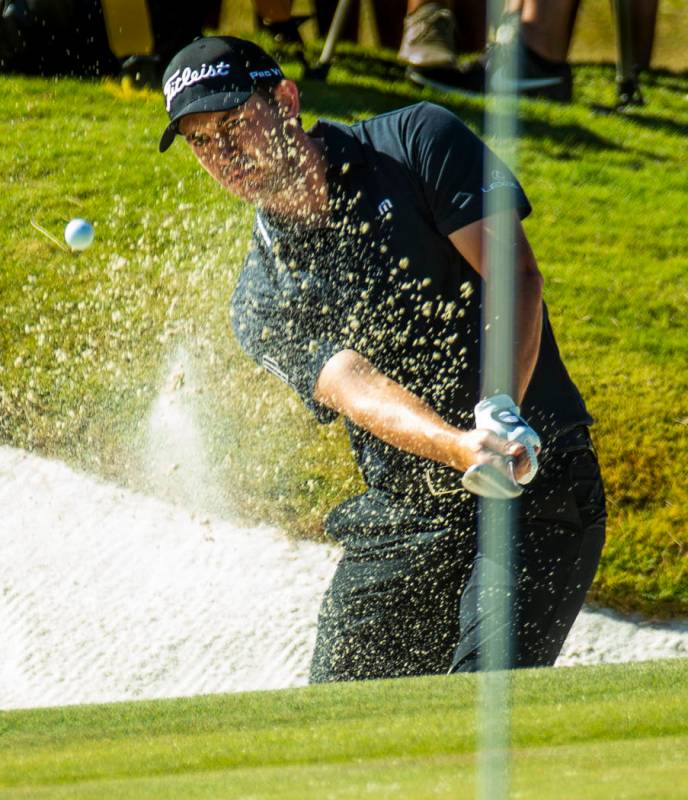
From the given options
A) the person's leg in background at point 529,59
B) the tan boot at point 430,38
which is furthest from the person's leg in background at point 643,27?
the tan boot at point 430,38

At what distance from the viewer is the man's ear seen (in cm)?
261

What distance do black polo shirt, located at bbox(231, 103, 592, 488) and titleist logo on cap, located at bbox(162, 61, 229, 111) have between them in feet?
Result: 0.77

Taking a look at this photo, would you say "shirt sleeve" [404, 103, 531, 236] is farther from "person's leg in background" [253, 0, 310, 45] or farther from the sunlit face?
"person's leg in background" [253, 0, 310, 45]

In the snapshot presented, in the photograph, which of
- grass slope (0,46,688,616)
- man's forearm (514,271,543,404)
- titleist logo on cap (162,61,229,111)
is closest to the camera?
man's forearm (514,271,543,404)

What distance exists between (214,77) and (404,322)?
589 millimetres

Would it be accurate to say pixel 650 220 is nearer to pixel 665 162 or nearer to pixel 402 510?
pixel 665 162

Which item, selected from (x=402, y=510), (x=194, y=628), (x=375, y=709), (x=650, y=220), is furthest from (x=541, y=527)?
(x=650, y=220)

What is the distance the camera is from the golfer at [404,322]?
2.49 m

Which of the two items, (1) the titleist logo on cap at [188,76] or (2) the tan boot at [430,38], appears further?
(2) the tan boot at [430,38]

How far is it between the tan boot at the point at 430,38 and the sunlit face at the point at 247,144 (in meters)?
3.65

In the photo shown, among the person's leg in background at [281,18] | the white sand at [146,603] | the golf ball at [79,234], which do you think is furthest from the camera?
the person's leg in background at [281,18]

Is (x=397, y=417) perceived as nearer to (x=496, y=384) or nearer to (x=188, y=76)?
(x=496, y=384)

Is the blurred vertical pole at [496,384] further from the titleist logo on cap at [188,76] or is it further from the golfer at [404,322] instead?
the titleist logo on cap at [188,76]

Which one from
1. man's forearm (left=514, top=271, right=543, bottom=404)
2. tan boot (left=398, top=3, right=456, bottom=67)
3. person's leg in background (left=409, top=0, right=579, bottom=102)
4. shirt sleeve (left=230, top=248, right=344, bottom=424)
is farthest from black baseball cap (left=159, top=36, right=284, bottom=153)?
tan boot (left=398, top=3, right=456, bottom=67)
